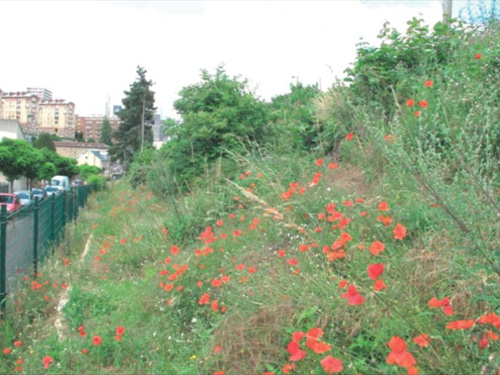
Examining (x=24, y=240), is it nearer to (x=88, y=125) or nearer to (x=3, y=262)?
(x=3, y=262)


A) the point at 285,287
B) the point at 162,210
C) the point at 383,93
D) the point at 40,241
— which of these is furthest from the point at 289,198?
the point at 40,241

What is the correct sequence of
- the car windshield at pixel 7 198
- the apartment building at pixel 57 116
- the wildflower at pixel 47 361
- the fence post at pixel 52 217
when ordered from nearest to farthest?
1. the wildflower at pixel 47 361
2. the fence post at pixel 52 217
3. the car windshield at pixel 7 198
4. the apartment building at pixel 57 116

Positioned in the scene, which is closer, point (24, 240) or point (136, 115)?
point (24, 240)

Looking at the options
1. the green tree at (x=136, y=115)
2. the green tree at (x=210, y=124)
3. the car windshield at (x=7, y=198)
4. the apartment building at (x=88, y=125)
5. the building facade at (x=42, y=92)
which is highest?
the building facade at (x=42, y=92)

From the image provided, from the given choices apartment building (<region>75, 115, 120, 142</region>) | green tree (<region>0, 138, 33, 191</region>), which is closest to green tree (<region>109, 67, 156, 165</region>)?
green tree (<region>0, 138, 33, 191</region>)

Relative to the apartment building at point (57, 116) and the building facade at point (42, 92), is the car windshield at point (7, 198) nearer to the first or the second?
the apartment building at point (57, 116)

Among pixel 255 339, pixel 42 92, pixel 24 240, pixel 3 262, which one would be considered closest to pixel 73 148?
pixel 42 92

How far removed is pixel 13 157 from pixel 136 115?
1929cm

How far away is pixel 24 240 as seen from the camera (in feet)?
23.9

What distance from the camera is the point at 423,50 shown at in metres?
6.93

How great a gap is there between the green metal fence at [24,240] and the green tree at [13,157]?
35387 mm

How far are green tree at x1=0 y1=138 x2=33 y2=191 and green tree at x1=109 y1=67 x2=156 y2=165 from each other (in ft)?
49.4

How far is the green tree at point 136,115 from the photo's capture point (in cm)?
5994

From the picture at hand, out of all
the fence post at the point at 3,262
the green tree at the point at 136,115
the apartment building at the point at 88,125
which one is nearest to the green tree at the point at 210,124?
the fence post at the point at 3,262
